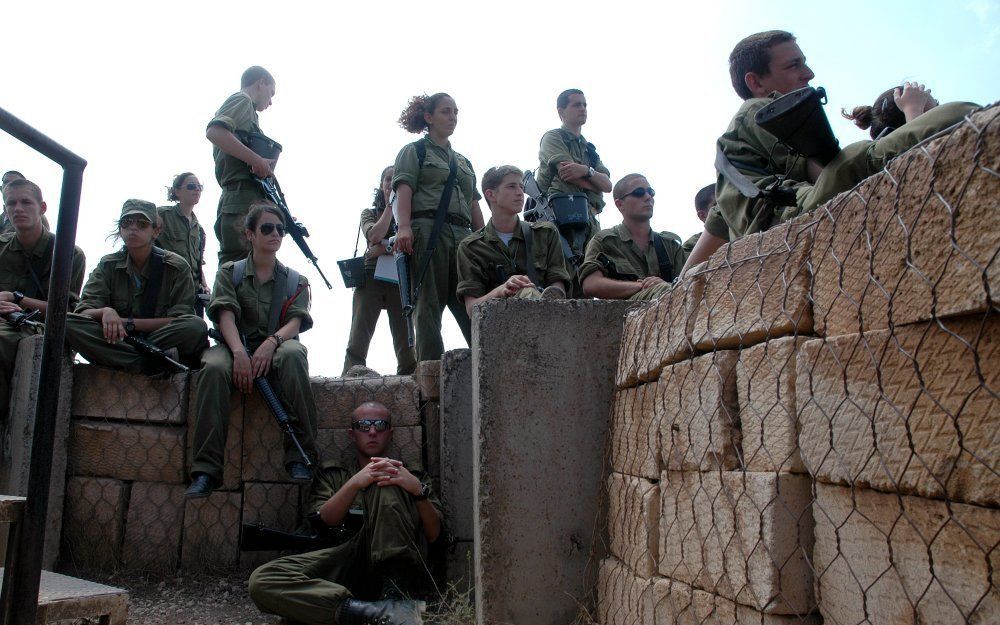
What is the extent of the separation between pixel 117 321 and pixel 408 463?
175cm

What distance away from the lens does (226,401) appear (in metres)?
4.32

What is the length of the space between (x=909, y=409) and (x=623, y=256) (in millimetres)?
2852

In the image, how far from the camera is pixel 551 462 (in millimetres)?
3287

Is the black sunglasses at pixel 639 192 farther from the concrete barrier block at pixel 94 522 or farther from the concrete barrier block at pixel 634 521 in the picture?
the concrete barrier block at pixel 94 522

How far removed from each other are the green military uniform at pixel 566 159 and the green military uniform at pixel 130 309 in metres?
2.33

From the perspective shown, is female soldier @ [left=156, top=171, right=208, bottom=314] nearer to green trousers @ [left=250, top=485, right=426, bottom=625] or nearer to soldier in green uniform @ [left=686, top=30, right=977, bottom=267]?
green trousers @ [left=250, top=485, right=426, bottom=625]

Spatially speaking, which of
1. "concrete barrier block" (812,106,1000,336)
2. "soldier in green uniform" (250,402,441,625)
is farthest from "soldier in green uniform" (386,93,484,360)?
"concrete barrier block" (812,106,1000,336)

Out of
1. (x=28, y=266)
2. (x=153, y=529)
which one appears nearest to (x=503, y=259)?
(x=153, y=529)

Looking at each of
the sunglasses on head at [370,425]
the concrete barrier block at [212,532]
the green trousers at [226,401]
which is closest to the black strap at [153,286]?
the green trousers at [226,401]

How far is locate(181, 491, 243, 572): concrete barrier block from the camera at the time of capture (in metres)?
4.43

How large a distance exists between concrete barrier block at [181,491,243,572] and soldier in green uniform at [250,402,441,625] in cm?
56

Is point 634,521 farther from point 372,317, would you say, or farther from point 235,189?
point 235,189

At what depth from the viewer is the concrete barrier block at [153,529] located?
439 centimetres

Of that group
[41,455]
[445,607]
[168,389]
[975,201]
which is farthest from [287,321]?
[975,201]
